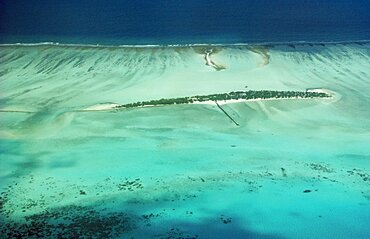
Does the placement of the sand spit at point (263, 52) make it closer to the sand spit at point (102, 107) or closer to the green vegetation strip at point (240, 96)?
the green vegetation strip at point (240, 96)

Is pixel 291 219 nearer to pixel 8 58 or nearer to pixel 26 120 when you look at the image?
pixel 26 120

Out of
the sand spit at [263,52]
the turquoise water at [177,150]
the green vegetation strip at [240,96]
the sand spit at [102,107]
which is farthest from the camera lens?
the sand spit at [263,52]

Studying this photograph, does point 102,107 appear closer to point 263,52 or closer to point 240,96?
point 240,96

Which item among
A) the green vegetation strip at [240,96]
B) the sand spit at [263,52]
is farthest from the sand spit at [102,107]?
the sand spit at [263,52]

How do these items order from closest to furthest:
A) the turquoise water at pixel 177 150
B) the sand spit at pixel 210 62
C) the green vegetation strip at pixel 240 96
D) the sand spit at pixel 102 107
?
the turquoise water at pixel 177 150 < the sand spit at pixel 102 107 < the green vegetation strip at pixel 240 96 < the sand spit at pixel 210 62

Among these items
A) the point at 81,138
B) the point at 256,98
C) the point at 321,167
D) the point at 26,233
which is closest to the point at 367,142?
the point at 321,167

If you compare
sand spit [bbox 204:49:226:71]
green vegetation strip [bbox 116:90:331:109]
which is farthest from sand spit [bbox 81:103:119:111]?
sand spit [bbox 204:49:226:71]
